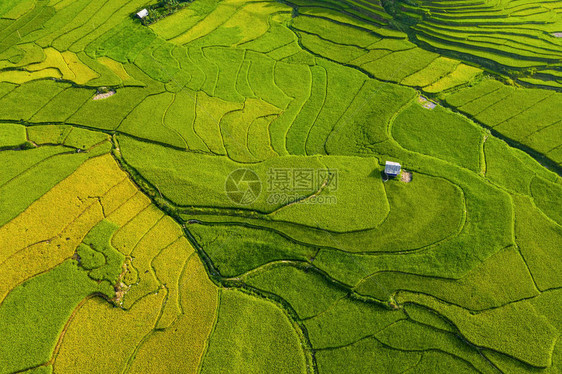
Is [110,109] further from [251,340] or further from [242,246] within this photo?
[251,340]

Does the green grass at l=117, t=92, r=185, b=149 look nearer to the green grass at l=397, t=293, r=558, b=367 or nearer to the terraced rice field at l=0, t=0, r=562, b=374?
the terraced rice field at l=0, t=0, r=562, b=374

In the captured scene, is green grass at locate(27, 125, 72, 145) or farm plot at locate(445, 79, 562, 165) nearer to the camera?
green grass at locate(27, 125, 72, 145)

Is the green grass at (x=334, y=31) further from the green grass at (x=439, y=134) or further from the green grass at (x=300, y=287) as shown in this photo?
the green grass at (x=300, y=287)

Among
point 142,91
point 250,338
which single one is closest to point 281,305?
point 250,338

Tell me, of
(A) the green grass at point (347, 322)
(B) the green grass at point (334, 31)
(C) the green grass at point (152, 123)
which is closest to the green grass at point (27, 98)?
(C) the green grass at point (152, 123)

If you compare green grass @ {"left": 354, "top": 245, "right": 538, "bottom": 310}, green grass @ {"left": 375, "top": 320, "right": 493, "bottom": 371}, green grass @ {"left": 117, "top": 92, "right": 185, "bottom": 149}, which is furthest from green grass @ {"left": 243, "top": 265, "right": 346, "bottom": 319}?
green grass @ {"left": 117, "top": 92, "right": 185, "bottom": 149}

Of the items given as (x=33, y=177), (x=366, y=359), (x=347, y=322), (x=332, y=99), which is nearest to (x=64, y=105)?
(x=33, y=177)
